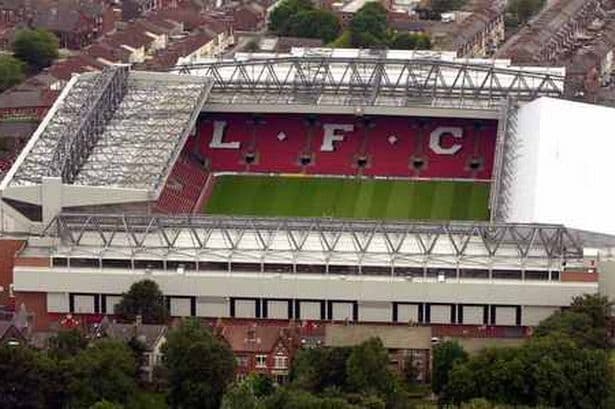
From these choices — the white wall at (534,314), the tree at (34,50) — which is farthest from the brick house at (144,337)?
the tree at (34,50)

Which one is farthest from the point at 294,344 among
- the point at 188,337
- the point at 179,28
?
the point at 179,28

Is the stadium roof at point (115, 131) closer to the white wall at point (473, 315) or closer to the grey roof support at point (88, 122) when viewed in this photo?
the grey roof support at point (88, 122)

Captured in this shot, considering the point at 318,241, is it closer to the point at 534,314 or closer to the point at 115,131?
the point at 534,314

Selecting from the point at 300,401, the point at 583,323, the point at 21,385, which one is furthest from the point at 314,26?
the point at 300,401

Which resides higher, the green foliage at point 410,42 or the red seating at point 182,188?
the green foliage at point 410,42

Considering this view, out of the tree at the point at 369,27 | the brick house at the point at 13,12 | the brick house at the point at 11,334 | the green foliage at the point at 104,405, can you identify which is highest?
the brick house at the point at 13,12

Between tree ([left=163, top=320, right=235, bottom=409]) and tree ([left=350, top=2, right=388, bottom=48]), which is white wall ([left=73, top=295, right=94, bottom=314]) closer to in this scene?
tree ([left=163, top=320, right=235, bottom=409])
